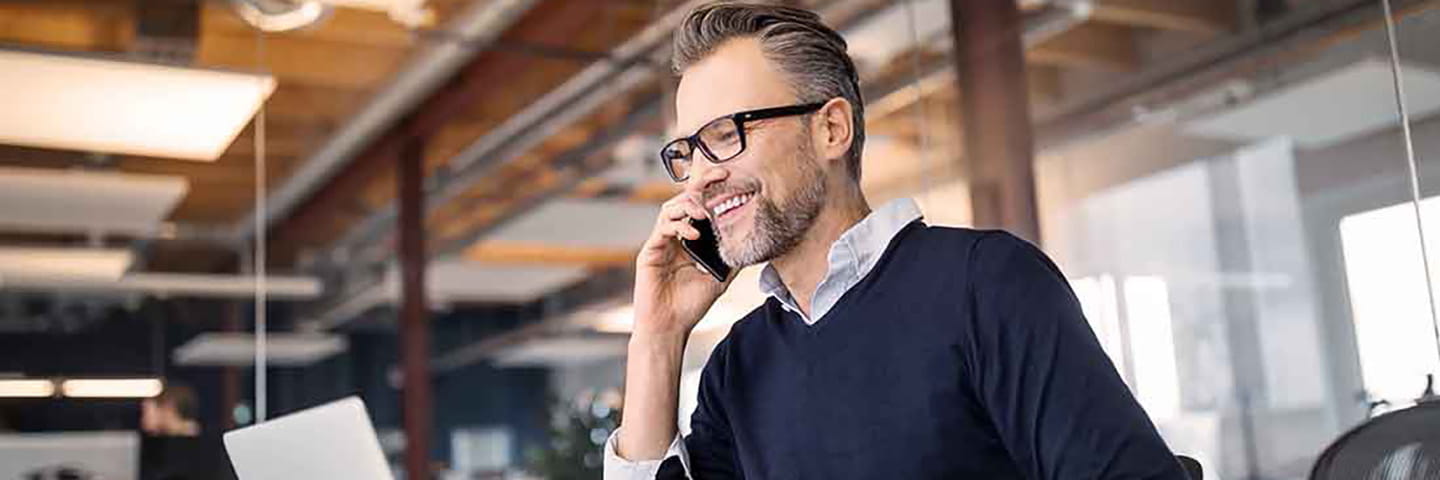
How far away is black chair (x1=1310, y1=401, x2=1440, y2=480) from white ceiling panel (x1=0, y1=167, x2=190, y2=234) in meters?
3.33

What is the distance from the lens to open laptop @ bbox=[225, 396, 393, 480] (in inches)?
72.9

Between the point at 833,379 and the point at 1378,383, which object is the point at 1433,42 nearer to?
the point at 1378,383

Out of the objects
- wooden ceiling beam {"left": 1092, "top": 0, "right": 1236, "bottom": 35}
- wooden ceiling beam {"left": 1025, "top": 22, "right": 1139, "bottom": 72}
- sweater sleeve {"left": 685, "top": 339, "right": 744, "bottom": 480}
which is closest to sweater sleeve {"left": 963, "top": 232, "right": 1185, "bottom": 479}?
sweater sleeve {"left": 685, "top": 339, "right": 744, "bottom": 480}

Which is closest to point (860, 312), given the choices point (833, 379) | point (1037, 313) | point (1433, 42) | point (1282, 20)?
point (833, 379)

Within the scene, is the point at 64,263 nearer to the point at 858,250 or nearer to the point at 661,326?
the point at 661,326

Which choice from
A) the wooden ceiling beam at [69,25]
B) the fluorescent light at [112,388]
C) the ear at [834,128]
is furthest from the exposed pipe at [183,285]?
the ear at [834,128]

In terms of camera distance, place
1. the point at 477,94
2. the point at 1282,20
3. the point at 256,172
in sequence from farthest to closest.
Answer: the point at 477,94 → the point at 256,172 → the point at 1282,20

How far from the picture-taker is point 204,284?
13.8 feet

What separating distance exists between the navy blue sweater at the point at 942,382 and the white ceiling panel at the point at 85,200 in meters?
3.16

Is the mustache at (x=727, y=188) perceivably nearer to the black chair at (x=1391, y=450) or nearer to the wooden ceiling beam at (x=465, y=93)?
the black chair at (x=1391, y=450)

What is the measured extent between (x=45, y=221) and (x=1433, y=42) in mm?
3517

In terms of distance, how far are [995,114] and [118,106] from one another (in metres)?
2.53

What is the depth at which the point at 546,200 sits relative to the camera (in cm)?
506

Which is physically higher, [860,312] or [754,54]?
[754,54]
